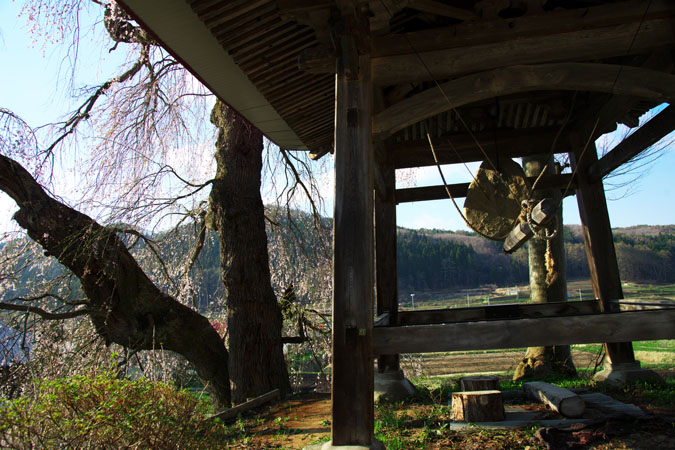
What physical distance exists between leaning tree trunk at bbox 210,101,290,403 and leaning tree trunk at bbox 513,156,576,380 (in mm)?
4420

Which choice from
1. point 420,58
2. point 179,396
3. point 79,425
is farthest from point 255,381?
point 420,58

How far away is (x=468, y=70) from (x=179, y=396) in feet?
10.1

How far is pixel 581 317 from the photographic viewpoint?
3238 millimetres

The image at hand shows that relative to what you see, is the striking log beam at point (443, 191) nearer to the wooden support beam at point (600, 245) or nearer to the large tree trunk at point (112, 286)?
the wooden support beam at point (600, 245)

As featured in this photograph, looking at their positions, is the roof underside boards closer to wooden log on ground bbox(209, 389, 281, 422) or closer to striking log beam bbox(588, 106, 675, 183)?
striking log beam bbox(588, 106, 675, 183)

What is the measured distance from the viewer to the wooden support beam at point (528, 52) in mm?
3488

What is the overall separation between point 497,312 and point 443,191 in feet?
5.58

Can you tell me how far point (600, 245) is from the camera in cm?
565

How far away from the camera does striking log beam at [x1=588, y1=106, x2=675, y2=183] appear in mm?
4668

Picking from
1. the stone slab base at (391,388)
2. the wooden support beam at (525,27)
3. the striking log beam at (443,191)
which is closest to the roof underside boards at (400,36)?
the wooden support beam at (525,27)

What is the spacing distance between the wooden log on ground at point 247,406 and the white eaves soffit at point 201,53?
293 centimetres

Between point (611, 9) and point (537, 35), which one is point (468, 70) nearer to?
point (537, 35)

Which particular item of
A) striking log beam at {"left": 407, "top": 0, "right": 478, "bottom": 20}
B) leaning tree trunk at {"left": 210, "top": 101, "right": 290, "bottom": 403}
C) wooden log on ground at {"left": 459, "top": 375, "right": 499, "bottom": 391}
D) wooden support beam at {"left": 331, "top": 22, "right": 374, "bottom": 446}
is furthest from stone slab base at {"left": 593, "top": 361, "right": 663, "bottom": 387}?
striking log beam at {"left": 407, "top": 0, "right": 478, "bottom": 20}

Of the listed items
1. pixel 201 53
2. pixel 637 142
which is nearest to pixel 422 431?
pixel 201 53
